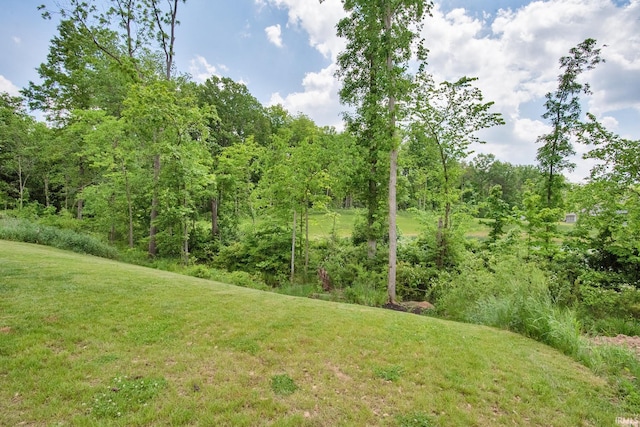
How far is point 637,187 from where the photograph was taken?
21.6 ft

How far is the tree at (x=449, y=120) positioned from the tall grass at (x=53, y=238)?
12.3m

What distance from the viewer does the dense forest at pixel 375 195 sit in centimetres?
740

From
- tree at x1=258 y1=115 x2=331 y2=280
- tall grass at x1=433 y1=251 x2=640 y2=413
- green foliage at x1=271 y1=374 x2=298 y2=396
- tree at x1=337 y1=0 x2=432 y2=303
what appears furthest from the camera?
tree at x1=258 y1=115 x2=331 y2=280

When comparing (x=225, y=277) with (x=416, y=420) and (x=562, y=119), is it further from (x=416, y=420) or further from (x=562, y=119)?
(x=562, y=119)

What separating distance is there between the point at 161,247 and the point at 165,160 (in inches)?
151

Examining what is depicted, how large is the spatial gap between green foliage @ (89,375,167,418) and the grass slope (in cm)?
1

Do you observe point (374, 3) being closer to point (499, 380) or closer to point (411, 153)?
point (411, 153)

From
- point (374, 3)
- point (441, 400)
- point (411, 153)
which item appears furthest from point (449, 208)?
point (441, 400)

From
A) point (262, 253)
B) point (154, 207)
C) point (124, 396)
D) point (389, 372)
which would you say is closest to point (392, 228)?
point (389, 372)

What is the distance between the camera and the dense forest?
7.40 metres

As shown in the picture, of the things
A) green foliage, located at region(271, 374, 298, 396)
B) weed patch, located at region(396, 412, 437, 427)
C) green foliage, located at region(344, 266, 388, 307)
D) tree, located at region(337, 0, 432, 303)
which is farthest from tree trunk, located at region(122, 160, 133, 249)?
weed patch, located at region(396, 412, 437, 427)

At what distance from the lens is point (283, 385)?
3070mm

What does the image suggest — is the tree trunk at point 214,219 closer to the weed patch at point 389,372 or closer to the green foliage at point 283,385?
the green foliage at point 283,385

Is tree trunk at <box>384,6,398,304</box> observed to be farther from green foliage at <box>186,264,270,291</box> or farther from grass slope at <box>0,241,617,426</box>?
green foliage at <box>186,264,270,291</box>
